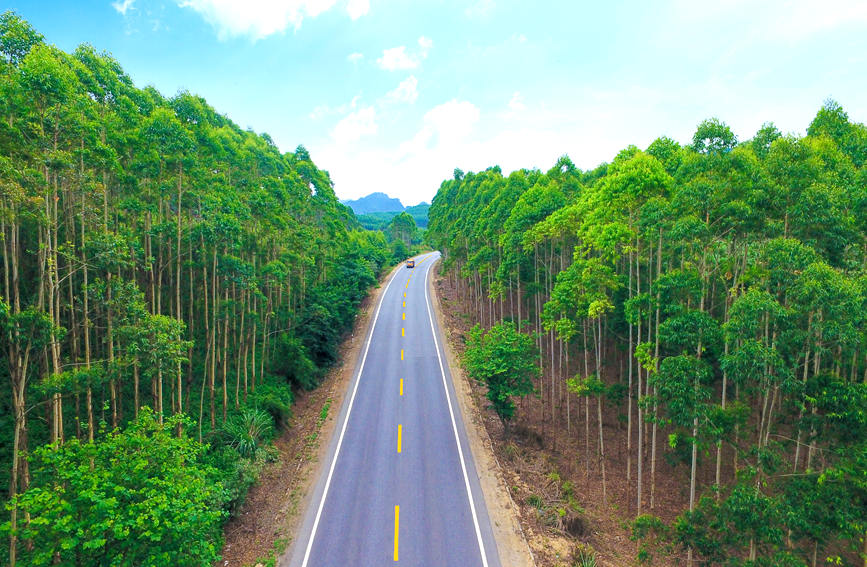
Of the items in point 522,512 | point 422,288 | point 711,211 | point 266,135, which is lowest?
point 522,512

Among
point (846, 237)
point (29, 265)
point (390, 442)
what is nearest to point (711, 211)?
point (846, 237)

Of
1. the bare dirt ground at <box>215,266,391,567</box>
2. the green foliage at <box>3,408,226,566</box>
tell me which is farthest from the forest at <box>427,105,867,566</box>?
the green foliage at <box>3,408,226,566</box>

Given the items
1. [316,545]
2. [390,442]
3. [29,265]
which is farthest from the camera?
[390,442]

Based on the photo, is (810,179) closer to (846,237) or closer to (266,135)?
(846,237)

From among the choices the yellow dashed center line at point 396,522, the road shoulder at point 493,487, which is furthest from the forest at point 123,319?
the road shoulder at point 493,487

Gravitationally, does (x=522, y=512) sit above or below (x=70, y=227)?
below

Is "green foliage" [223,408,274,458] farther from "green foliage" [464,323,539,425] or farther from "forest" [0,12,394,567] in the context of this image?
"green foliage" [464,323,539,425]

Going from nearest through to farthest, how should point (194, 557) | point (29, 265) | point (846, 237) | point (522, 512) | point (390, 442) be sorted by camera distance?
point (194, 557)
point (846, 237)
point (522, 512)
point (29, 265)
point (390, 442)
